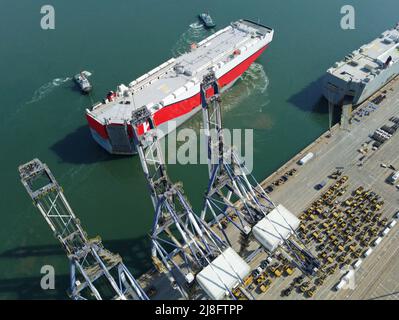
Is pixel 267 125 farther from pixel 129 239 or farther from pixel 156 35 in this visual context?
pixel 156 35

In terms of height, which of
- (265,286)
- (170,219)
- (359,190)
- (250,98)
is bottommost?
(265,286)

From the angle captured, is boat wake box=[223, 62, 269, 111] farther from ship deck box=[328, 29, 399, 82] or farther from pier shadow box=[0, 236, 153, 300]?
pier shadow box=[0, 236, 153, 300]

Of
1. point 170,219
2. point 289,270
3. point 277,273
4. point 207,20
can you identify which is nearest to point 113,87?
point 207,20

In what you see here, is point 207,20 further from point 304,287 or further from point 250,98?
point 304,287

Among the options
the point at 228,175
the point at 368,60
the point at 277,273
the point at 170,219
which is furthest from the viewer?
the point at 368,60

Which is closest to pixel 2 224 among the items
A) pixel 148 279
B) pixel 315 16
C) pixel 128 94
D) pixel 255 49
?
pixel 148 279

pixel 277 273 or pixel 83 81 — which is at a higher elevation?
pixel 83 81

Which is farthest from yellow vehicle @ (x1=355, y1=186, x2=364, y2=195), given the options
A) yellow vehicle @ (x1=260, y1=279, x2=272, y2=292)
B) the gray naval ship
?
the gray naval ship
